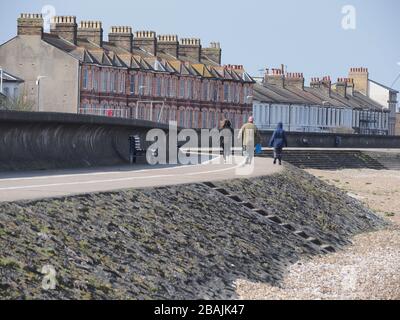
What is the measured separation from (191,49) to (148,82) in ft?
45.1

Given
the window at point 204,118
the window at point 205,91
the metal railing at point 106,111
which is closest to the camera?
the metal railing at point 106,111

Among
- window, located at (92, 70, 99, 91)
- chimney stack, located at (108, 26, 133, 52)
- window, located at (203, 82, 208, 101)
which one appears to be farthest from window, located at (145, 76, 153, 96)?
window, located at (203, 82, 208, 101)

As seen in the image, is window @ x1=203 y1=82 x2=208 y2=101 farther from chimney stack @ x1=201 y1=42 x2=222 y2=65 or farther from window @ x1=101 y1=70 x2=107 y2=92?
window @ x1=101 y1=70 x2=107 y2=92

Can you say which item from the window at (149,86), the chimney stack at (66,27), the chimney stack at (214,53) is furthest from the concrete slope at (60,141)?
the chimney stack at (214,53)

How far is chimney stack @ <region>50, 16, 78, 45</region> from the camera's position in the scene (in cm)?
9231

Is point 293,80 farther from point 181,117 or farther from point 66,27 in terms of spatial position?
point 66,27

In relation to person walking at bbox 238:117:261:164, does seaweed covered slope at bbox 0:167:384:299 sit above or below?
below

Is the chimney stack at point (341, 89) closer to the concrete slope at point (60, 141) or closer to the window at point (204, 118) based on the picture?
the window at point (204, 118)

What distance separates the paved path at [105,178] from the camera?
2231cm

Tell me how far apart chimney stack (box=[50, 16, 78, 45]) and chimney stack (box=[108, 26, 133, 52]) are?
23.9ft

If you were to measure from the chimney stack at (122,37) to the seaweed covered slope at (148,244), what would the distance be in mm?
69099

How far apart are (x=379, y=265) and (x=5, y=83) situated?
2373 inches

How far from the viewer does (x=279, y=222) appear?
95.2ft
